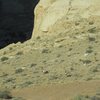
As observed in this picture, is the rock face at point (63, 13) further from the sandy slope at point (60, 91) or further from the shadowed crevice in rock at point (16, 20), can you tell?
the shadowed crevice in rock at point (16, 20)

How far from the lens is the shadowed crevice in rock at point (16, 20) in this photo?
2611 inches

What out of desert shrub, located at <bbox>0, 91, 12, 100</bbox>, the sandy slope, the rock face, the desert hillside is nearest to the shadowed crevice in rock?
the rock face

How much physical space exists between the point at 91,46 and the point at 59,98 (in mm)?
8440

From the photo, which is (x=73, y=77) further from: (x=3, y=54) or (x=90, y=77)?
(x=3, y=54)

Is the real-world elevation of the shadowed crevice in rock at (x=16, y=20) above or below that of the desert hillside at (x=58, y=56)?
below

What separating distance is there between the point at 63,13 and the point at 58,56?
221 inches

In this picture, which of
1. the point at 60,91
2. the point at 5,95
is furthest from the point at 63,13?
the point at 5,95

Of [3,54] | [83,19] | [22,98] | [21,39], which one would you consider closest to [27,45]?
[3,54]

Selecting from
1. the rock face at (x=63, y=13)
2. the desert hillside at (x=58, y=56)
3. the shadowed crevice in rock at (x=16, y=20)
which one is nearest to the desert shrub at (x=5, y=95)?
the desert hillside at (x=58, y=56)

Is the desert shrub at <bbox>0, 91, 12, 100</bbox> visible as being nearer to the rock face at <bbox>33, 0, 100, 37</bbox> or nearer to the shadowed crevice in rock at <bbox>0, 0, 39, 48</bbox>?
the rock face at <bbox>33, 0, 100, 37</bbox>

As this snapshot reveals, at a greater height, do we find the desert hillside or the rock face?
the rock face

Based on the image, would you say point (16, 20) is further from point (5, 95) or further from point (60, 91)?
point (5, 95)

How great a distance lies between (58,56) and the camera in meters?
32.7

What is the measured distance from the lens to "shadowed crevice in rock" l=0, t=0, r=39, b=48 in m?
66.3
